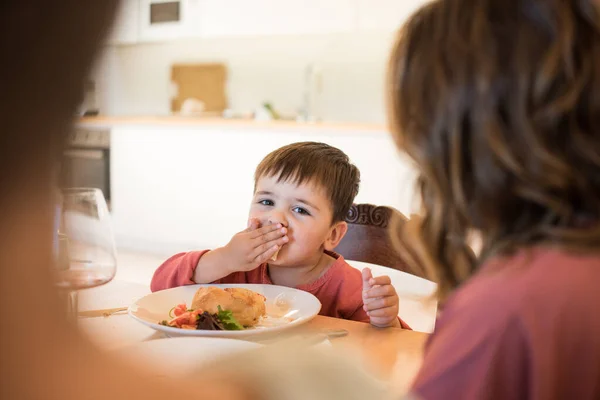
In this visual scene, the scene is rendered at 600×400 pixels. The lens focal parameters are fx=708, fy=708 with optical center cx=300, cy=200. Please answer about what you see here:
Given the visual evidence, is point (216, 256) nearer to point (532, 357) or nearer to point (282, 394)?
point (532, 357)

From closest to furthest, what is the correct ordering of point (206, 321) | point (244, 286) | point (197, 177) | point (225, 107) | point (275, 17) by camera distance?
point (206, 321) < point (244, 286) < point (197, 177) < point (275, 17) < point (225, 107)

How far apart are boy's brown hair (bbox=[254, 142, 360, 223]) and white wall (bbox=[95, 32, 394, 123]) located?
10.5 ft

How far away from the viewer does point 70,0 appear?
0.22 meters

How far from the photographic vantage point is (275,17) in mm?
5047

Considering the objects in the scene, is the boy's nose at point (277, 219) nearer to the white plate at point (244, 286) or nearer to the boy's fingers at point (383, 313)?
the white plate at point (244, 286)

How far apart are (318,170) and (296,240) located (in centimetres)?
16

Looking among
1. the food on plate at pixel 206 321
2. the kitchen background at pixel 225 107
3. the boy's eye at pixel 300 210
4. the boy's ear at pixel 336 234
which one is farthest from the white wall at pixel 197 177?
the food on plate at pixel 206 321

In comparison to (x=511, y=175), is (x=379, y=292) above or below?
below

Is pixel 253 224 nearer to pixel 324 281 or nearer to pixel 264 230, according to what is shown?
pixel 264 230

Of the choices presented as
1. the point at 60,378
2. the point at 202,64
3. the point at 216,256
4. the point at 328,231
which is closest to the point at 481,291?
the point at 60,378

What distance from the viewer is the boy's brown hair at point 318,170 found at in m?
1.54

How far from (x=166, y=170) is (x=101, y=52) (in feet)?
14.6

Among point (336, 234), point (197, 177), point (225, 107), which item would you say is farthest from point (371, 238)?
point (225, 107)

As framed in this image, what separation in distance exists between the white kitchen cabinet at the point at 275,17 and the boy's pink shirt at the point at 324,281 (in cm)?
348
